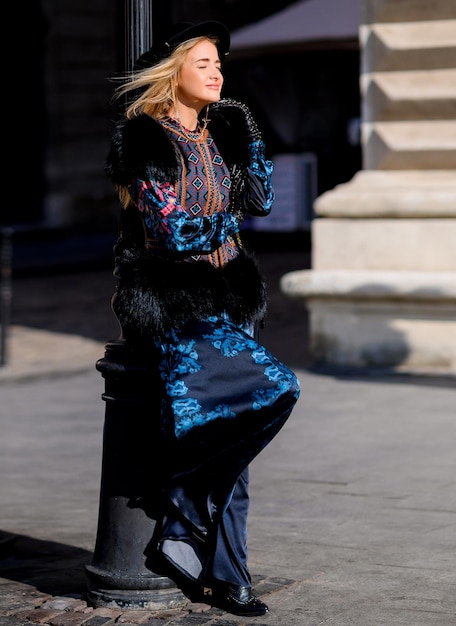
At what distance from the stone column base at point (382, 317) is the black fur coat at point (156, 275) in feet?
16.5

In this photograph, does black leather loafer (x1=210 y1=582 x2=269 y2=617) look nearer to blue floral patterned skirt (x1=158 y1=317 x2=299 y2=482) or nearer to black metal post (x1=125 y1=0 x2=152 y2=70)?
blue floral patterned skirt (x1=158 y1=317 x2=299 y2=482)

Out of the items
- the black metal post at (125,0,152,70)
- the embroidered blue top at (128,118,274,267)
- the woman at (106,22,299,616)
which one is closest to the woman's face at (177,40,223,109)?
the woman at (106,22,299,616)

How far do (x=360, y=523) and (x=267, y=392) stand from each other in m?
1.68

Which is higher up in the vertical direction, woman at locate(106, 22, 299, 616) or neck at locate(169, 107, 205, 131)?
neck at locate(169, 107, 205, 131)

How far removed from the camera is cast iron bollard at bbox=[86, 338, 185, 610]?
474cm

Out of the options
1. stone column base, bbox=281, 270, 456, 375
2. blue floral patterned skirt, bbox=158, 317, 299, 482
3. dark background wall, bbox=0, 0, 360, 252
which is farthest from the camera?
dark background wall, bbox=0, 0, 360, 252

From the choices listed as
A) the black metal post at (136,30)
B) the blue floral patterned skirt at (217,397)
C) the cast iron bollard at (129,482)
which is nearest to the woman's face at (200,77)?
the black metal post at (136,30)

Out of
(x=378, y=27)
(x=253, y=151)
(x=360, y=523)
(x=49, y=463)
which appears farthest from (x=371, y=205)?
(x=253, y=151)

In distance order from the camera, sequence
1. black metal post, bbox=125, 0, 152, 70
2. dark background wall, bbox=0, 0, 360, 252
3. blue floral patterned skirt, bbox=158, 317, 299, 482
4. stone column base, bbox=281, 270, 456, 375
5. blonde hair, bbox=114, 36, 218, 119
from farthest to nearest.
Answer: dark background wall, bbox=0, 0, 360, 252 < stone column base, bbox=281, 270, 456, 375 < black metal post, bbox=125, 0, 152, 70 < blonde hair, bbox=114, 36, 218, 119 < blue floral patterned skirt, bbox=158, 317, 299, 482

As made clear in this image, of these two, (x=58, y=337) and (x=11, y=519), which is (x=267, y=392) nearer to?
(x=11, y=519)

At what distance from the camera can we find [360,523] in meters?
6.08

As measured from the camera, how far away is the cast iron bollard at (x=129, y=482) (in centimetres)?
474

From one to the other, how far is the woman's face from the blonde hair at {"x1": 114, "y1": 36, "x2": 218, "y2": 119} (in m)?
0.02

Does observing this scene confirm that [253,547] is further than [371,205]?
No
